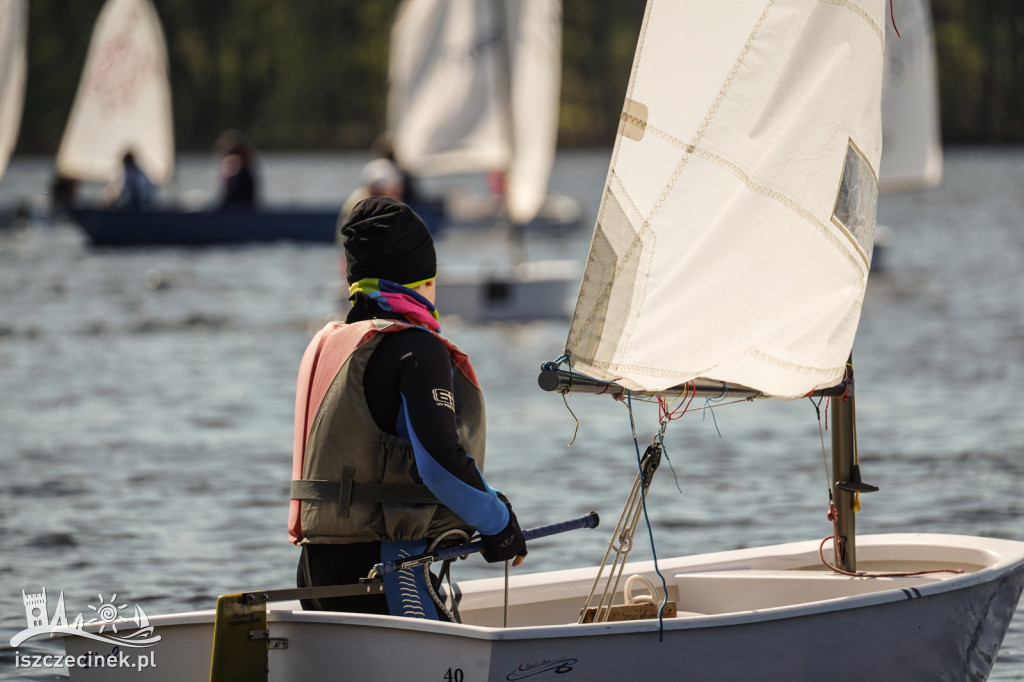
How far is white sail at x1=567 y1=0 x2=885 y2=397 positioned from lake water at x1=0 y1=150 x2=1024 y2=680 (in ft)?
3.78

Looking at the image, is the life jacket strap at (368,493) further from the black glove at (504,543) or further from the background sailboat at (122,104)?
the background sailboat at (122,104)

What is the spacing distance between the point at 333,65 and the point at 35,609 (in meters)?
74.2

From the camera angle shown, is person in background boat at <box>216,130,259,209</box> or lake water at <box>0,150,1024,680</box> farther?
person in background boat at <box>216,130,259,209</box>

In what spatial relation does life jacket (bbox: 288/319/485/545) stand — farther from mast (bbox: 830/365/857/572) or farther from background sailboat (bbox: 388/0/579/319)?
background sailboat (bbox: 388/0/579/319)

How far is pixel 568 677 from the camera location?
3.79 metres

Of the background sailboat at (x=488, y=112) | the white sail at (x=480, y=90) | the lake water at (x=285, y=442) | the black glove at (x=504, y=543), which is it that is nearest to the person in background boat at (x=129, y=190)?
the lake water at (x=285, y=442)

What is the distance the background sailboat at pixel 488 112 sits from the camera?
15016mm

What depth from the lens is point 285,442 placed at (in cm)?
1004

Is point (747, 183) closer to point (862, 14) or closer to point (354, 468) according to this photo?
point (862, 14)

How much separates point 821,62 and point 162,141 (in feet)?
71.7

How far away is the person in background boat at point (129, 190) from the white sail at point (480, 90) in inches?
177

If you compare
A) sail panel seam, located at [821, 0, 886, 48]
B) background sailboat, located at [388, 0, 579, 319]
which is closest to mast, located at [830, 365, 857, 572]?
sail panel seam, located at [821, 0, 886, 48]

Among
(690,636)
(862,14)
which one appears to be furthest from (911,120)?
(690,636)

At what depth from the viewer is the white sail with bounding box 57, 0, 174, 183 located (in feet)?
82.9
